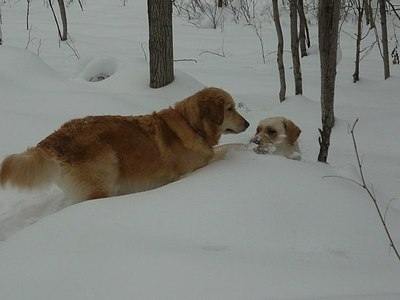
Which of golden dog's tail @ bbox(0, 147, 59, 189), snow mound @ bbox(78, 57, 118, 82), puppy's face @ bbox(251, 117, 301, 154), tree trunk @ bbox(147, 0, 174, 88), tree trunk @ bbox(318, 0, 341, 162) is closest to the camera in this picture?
golden dog's tail @ bbox(0, 147, 59, 189)

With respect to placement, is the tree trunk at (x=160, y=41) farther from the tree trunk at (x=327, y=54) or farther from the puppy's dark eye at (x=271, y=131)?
the tree trunk at (x=327, y=54)

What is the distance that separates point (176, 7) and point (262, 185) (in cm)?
1470

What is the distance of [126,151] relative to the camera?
3730mm

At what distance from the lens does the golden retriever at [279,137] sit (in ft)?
15.0

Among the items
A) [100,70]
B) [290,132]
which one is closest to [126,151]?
[290,132]

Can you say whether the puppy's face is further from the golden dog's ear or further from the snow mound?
the snow mound

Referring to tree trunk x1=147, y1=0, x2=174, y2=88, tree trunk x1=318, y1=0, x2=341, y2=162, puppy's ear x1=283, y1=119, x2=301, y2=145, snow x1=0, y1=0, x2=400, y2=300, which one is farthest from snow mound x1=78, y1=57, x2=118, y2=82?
tree trunk x1=318, y1=0, x2=341, y2=162

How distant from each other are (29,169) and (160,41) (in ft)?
12.1

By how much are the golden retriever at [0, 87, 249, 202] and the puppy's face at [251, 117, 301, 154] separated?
1.19 ft

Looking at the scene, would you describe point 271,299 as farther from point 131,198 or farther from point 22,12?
point 22,12

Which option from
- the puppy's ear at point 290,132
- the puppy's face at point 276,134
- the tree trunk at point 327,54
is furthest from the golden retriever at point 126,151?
the tree trunk at point 327,54

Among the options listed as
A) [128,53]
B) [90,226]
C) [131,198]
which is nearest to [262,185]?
[131,198]

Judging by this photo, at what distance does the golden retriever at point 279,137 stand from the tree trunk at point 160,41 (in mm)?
2230

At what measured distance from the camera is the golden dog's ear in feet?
13.4
